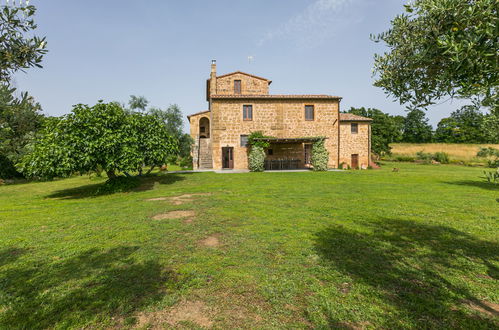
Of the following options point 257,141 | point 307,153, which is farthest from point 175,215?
point 307,153

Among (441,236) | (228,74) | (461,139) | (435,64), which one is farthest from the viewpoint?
(461,139)

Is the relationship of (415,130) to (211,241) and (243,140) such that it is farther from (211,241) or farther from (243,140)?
(211,241)

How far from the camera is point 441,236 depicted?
488 centimetres

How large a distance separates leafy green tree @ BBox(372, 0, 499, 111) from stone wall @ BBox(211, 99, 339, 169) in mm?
18378

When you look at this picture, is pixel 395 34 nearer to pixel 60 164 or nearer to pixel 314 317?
pixel 314 317

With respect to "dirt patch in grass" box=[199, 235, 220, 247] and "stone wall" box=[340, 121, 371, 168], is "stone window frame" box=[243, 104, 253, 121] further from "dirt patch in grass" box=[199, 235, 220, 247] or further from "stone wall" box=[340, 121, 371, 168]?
"dirt patch in grass" box=[199, 235, 220, 247]

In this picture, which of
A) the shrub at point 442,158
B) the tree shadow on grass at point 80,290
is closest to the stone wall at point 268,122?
the tree shadow on grass at point 80,290

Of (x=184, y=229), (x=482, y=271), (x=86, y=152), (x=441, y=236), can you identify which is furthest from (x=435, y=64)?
(x=86, y=152)

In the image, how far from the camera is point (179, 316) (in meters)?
2.61

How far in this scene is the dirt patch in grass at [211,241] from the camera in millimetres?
4616

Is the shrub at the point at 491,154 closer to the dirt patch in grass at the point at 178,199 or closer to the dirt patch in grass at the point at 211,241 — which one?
the dirt patch in grass at the point at 211,241

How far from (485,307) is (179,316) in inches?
143

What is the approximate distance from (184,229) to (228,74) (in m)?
24.0

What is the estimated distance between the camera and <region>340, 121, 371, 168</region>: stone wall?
922 inches
